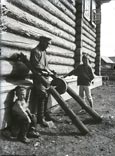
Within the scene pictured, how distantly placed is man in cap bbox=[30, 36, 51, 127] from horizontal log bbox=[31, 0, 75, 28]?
4.82 feet

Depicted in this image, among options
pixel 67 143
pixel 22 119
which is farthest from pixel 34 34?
pixel 67 143

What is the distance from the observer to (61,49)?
7.18m

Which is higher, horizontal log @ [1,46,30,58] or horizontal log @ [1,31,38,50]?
horizontal log @ [1,31,38,50]

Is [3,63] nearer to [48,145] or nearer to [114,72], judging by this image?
[48,145]

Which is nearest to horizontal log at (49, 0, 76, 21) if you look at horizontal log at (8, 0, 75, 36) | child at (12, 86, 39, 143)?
horizontal log at (8, 0, 75, 36)

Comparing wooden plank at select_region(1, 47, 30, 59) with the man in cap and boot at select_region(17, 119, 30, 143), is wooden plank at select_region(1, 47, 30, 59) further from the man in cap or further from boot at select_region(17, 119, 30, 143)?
boot at select_region(17, 119, 30, 143)

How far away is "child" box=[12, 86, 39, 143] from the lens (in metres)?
3.67

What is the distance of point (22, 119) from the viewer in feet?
12.2

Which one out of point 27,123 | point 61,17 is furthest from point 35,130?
point 61,17

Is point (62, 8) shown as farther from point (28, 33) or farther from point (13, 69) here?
point (13, 69)

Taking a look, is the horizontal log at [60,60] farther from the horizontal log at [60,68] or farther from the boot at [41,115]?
the boot at [41,115]

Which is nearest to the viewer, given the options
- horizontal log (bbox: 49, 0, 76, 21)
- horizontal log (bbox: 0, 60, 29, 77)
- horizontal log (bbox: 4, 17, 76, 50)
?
horizontal log (bbox: 0, 60, 29, 77)

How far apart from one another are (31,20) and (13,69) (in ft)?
4.64

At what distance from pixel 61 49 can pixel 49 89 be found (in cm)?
307
